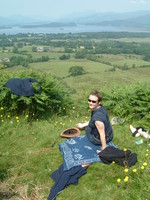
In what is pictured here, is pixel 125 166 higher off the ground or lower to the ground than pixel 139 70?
higher

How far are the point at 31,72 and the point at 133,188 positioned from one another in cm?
530

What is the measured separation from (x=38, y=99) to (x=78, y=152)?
2.82 metres

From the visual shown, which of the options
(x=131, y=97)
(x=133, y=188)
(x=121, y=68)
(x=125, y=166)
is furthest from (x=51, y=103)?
(x=121, y=68)

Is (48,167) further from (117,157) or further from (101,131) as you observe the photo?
(117,157)

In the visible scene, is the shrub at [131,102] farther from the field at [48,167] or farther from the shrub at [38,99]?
the shrub at [38,99]

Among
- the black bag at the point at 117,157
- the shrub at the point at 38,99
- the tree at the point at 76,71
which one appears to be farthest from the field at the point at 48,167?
the tree at the point at 76,71

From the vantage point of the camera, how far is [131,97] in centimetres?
734

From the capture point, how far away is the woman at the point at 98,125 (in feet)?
15.6

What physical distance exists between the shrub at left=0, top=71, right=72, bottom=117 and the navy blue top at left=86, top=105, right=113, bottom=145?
7.73 feet

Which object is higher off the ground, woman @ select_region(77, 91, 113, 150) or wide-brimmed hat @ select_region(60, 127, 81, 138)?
woman @ select_region(77, 91, 113, 150)

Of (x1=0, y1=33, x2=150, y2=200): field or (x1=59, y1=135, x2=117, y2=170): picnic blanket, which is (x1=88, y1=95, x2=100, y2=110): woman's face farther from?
(x1=0, y1=33, x2=150, y2=200): field

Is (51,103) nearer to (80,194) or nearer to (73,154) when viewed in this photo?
(73,154)

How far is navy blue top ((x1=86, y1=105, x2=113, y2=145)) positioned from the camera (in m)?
4.86

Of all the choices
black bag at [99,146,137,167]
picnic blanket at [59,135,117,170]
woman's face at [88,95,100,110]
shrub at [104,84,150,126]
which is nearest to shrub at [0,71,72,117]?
shrub at [104,84,150,126]
